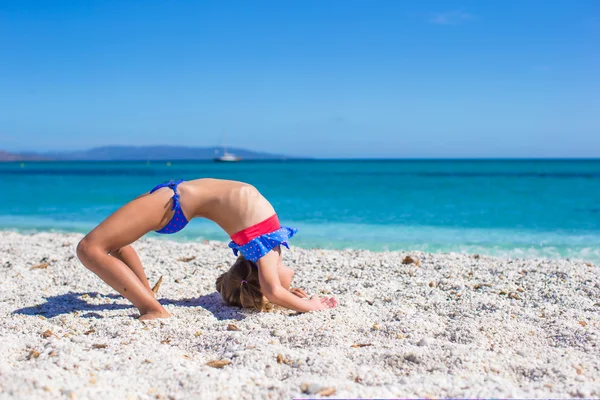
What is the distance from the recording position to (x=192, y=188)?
163 inches

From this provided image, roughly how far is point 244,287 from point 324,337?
1034 mm

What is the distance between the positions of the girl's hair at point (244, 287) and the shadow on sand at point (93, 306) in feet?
0.37

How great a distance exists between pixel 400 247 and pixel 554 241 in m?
3.44

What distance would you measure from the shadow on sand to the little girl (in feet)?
1.42

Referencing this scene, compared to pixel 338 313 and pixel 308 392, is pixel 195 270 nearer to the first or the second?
pixel 338 313

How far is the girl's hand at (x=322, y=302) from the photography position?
4500mm

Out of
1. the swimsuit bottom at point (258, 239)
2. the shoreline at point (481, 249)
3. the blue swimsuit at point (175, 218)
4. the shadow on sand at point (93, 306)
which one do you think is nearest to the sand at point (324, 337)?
the shadow on sand at point (93, 306)

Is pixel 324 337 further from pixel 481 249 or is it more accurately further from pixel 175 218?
pixel 481 249

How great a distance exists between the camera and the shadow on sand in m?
4.59

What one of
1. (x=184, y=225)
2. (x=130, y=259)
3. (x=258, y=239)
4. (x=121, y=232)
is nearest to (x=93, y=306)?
(x=130, y=259)

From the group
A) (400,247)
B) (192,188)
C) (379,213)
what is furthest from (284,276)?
(379,213)

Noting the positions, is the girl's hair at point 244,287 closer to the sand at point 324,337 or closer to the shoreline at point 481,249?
the sand at point 324,337

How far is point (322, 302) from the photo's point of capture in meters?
4.67

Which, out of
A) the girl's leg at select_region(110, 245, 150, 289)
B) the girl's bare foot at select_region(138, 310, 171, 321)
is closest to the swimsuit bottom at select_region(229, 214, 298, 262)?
the girl's bare foot at select_region(138, 310, 171, 321)
